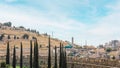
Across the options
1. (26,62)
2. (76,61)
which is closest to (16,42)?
(26,62)

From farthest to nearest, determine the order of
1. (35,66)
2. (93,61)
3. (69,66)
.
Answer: (69,66)
(93,61)
(35,66)

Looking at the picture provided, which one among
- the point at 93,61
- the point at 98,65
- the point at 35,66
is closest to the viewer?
the point at 35,66

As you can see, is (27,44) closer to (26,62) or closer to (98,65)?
(26,62)

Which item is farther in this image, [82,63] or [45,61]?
[45,61]

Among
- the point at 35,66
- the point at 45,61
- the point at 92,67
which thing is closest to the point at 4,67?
the point at 35,66

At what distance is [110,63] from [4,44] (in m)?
111

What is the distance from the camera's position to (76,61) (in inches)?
3962

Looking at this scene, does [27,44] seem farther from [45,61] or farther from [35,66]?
[35,66]

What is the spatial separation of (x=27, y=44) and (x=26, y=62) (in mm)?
75215

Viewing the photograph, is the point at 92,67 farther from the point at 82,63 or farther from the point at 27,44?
the point at 27,44

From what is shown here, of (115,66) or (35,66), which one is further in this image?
(115,66)

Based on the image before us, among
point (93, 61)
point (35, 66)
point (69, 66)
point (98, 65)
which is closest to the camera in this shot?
point (35, 66)

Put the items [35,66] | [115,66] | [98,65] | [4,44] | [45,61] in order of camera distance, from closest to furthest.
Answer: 1. [35,66]
2. [115,66]
3. [98,65]
4. [45,61]
5. [4,44]

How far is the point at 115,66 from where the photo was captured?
80.1m
